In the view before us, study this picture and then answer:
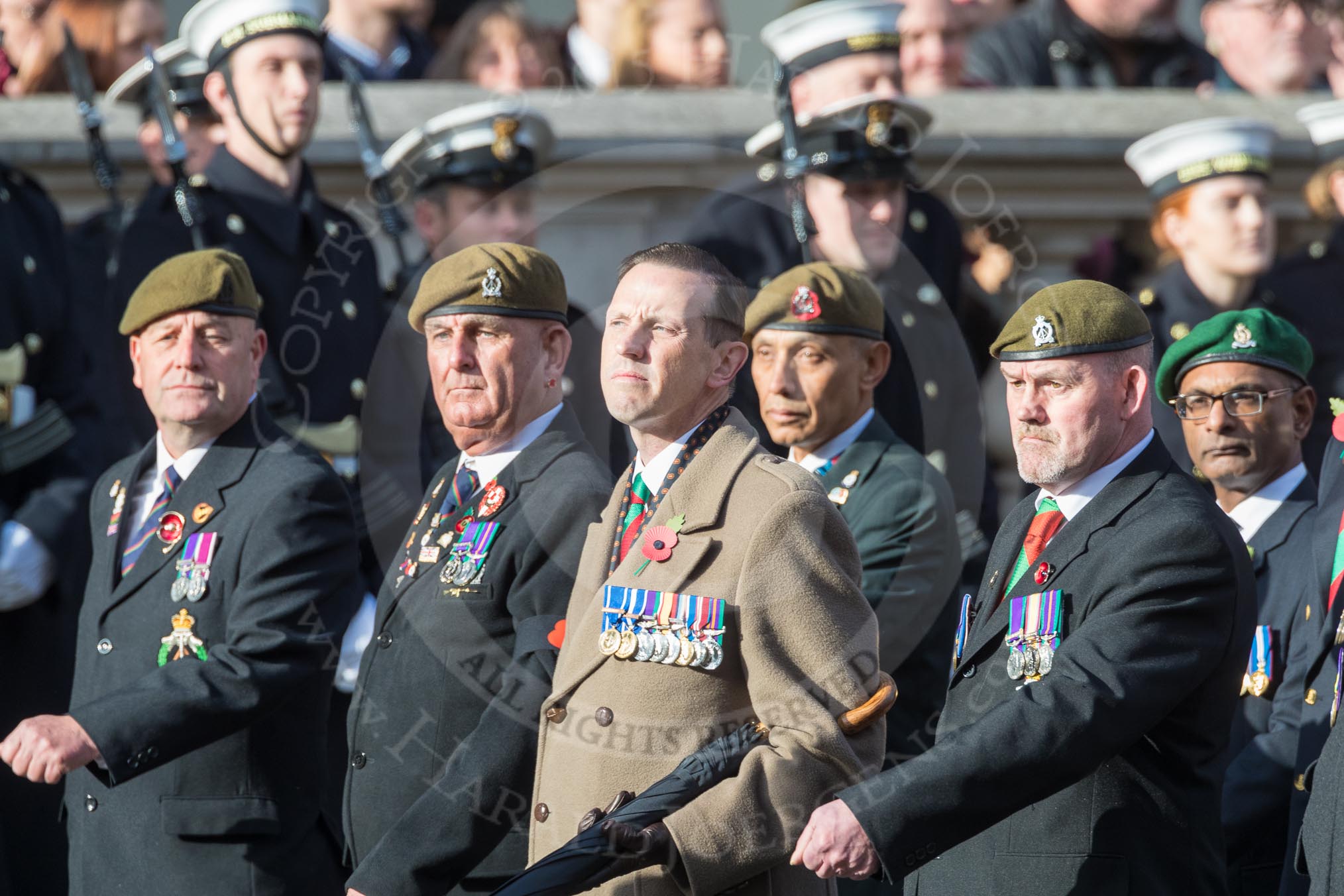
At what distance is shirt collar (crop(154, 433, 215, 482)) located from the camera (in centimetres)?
536

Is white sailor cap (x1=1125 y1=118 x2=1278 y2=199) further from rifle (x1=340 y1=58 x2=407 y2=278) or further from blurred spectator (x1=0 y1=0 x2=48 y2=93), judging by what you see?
blurred spectator (x1=0 y1=0 x2=48 y2=93)

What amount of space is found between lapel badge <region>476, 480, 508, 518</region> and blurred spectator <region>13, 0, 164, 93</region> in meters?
3.72

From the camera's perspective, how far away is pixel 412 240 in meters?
Result: 7.72

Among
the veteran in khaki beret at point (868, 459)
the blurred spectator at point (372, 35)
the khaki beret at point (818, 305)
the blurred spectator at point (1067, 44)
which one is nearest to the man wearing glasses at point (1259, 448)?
the veteran in khaki beret at point (868, 459)

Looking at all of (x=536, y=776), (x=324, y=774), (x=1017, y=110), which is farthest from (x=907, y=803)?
(x=1017, y=110)

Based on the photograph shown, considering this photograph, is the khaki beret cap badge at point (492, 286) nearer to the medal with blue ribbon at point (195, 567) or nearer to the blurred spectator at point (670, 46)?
the medal with blue ribbon at point (195, 567)

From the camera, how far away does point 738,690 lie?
13.3ft

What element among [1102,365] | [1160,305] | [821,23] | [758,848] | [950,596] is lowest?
[758,848]

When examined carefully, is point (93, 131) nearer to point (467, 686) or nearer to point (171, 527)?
point (171, 527)

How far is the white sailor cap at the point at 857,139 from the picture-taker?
23.0 feet

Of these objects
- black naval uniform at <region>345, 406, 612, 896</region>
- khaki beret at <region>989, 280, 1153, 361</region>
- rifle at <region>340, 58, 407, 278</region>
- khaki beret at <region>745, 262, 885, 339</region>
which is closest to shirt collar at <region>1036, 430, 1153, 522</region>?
khaki beret at <region>989, 280, 1153, 361</region>

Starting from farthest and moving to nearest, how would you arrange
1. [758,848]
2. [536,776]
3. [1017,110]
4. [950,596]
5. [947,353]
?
1. [1017,110]
2. [947,353]
3. [950,596]
4. [536,776]
5. [758,848]

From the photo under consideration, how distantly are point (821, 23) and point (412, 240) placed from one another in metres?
1.65

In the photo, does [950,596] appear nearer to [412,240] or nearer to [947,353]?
[947,353]
